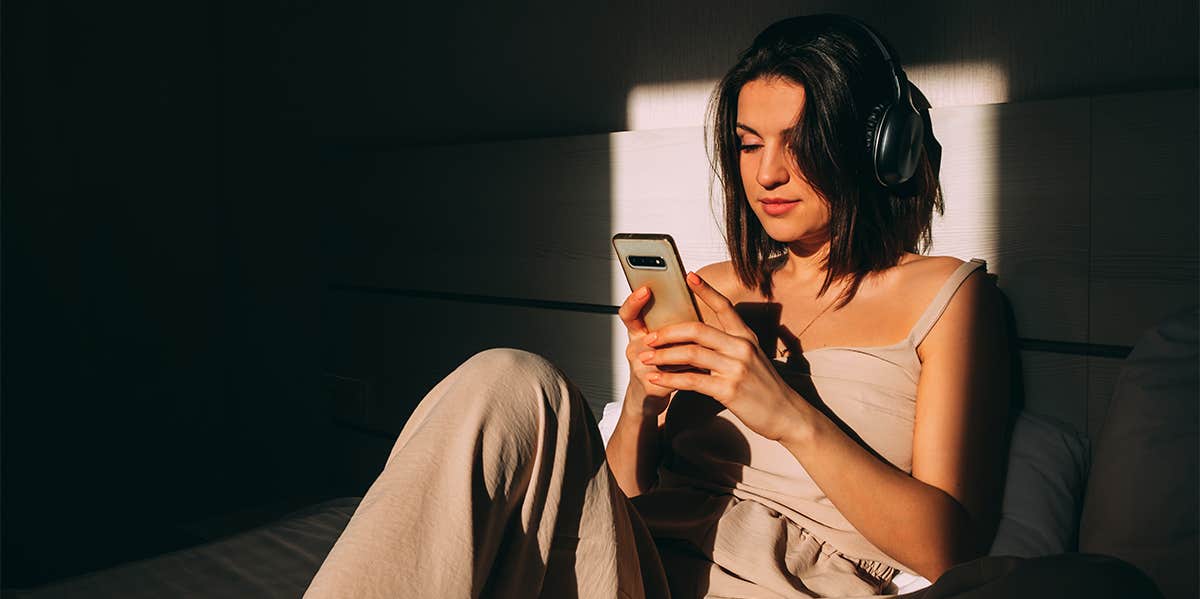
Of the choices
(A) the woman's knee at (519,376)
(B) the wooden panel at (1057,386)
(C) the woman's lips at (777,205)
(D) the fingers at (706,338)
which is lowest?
(B) the wooden panel at (1057,386)

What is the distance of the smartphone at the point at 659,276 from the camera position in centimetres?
98

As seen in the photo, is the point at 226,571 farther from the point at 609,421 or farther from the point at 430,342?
the point at 430,342

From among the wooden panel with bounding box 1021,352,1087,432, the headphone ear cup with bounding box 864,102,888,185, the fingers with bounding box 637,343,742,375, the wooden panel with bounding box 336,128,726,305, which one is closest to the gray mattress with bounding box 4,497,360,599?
the fingers with bounding box 637,343,742,375

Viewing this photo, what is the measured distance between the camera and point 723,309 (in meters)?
0.98

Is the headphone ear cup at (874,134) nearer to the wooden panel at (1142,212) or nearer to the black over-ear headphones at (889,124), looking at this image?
the black over-ear headphones at (889,124)

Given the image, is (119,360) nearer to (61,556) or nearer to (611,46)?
(61,556)

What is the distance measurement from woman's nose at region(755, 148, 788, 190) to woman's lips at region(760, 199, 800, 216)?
26mm

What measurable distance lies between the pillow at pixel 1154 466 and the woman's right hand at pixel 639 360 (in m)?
0.46

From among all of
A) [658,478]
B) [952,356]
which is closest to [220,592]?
[658,478]

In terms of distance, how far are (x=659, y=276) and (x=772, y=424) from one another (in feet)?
0.66

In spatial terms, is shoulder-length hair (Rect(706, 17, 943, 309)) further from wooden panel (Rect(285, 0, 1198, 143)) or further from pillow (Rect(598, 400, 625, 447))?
pillow (Rect(598, 400, 625, 447))

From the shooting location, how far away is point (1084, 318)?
1142mm

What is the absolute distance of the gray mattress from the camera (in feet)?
3.56

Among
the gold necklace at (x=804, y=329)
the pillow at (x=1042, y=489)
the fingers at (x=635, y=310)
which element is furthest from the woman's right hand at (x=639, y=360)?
the pillow at (x=1042, y=489)
